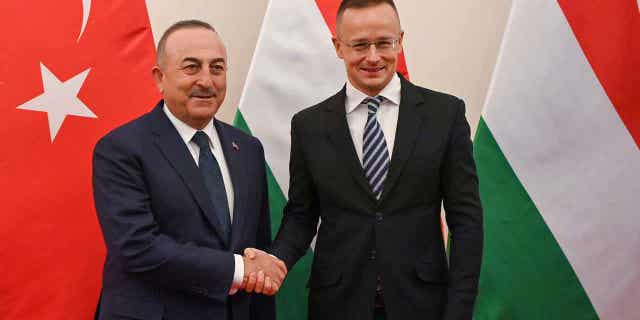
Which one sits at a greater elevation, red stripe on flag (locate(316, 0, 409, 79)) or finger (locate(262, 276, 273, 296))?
red stripe on flag (locate(316, 0, 409, 79))

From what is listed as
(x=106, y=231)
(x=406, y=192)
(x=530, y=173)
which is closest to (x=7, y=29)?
(x=106, y=231)

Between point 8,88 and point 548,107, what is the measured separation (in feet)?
5.53

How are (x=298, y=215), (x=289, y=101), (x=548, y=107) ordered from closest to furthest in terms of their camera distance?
(x=298, y=215) < (x=548, y=107) < (x=289, y=101)

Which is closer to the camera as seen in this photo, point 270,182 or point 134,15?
point 134,15

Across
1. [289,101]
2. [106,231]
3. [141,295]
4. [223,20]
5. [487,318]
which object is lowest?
[487,318]

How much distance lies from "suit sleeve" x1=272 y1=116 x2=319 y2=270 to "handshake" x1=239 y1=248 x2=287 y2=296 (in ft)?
0.27

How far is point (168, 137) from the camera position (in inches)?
65.9

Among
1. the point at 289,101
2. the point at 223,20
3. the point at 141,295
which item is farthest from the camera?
the point at 223,20

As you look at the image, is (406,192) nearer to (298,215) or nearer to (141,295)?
(298,215)

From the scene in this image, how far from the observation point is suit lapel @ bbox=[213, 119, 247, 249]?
1680 millimetres

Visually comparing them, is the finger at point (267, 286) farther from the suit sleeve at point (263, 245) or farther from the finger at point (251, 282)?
the suit sleeve at point (263, 245)

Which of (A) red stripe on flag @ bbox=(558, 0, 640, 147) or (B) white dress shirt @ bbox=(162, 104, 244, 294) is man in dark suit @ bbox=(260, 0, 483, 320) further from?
(A) red stripe on flag @ bbox=(558, 0, 640, 147)

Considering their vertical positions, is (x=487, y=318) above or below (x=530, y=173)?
below

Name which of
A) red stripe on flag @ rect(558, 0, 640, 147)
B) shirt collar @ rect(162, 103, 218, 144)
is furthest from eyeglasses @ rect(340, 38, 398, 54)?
red stripe on flag @ rect(558, 0, 640, 147)
